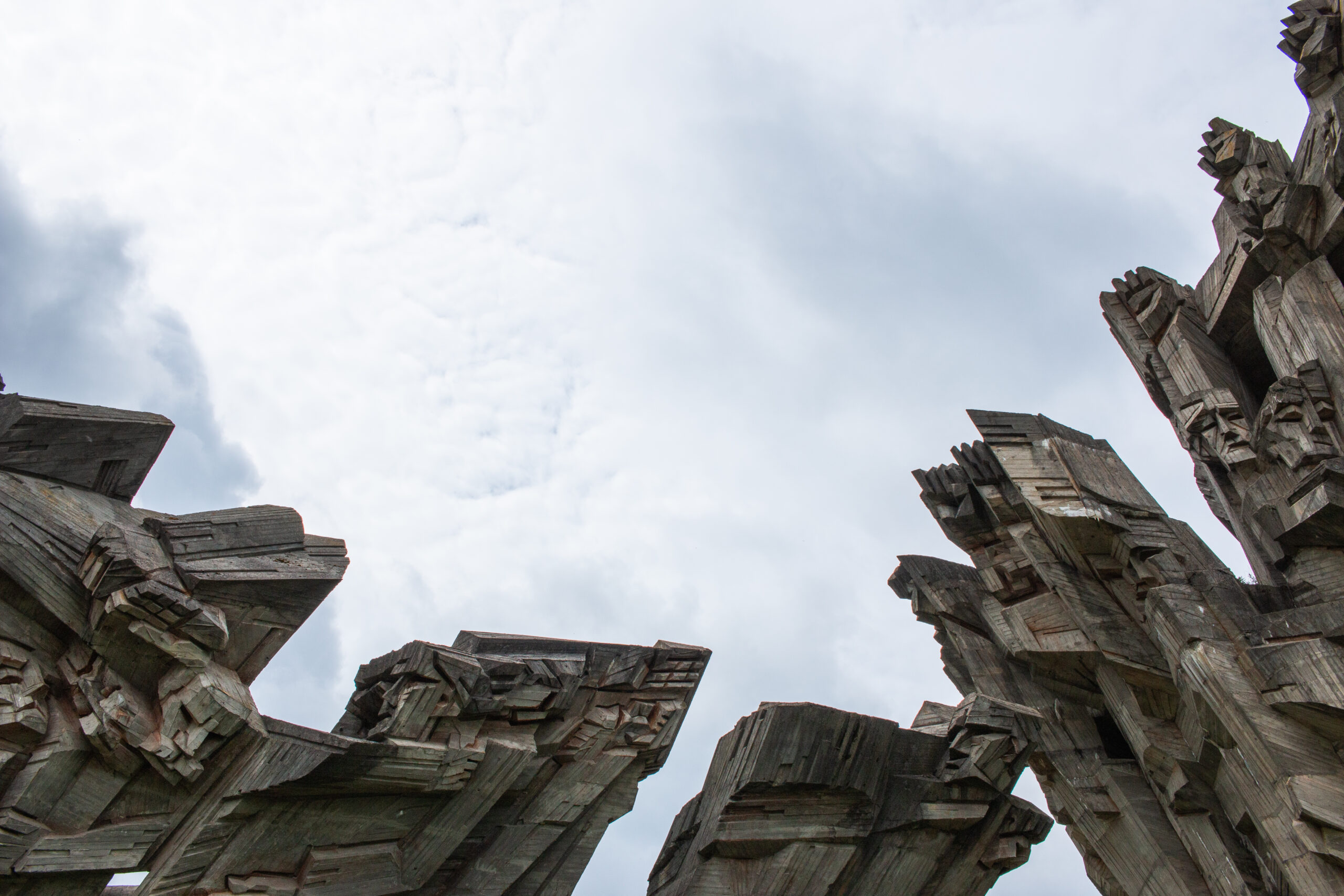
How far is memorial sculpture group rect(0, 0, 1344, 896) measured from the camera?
293 inches

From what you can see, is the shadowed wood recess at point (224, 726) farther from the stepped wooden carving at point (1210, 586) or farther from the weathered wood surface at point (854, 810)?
the stepped wooden carving at point (1210, 586)

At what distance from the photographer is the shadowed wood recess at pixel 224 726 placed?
7188 mm

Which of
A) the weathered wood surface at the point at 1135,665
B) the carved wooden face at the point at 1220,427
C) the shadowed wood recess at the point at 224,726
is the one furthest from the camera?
the carved wooden face at the point at 1220,427

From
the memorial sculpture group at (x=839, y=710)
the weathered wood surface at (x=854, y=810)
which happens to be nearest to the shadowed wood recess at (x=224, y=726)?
the memorial sculpture group at (x=839, y=710)

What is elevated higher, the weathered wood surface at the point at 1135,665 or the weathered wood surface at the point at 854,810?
the weathered wood surface at the point at 1135,665

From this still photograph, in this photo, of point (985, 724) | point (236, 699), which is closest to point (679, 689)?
point (985, 724)

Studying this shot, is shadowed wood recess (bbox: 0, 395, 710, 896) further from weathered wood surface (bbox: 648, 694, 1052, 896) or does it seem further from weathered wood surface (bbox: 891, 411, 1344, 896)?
weathered wood surface (bbox: 891, 411, 1344, 896)

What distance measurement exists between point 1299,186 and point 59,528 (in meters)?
13.6

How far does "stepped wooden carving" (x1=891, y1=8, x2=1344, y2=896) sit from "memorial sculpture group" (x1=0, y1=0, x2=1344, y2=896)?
0.12 feet

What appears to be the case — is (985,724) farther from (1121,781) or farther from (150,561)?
(150,561)

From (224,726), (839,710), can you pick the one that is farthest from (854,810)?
(224,726)

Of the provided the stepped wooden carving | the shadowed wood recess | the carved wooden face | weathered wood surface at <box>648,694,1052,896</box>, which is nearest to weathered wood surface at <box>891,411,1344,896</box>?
the stepped wooden carving

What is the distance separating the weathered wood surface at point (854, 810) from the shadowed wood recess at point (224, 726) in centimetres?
117

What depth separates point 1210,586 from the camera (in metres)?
11.0
